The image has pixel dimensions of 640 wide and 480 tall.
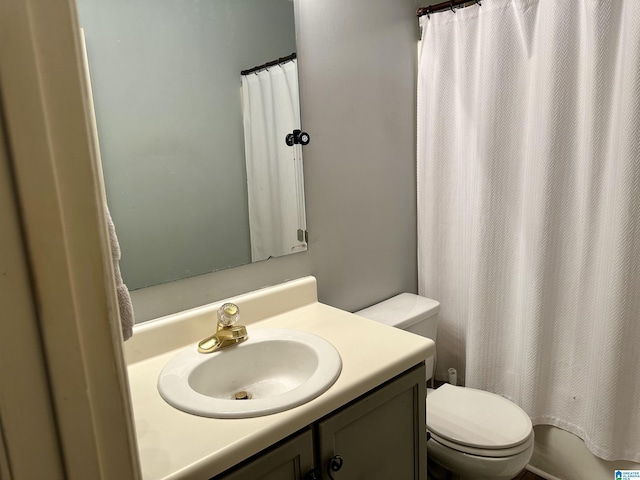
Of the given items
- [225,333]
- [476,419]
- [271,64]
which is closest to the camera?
[225,333]

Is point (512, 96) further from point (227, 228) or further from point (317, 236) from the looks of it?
point (227, 228)

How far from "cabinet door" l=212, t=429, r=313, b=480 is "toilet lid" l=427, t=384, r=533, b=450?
719 mm

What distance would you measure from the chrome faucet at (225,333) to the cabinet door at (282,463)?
378mm

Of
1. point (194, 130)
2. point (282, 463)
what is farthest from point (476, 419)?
point (194, 130)

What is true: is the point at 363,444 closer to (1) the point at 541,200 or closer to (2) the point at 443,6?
(1) the point at 541,200

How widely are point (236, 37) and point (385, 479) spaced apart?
1.30m

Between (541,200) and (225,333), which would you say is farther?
(541,200)

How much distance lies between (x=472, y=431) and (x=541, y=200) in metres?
0.83

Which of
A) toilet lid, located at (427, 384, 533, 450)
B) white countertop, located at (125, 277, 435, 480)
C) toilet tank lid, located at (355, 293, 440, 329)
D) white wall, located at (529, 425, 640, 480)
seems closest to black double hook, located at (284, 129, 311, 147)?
white countertop, located at (125, 277, 435, 480)

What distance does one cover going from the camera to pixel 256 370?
1.28 metres

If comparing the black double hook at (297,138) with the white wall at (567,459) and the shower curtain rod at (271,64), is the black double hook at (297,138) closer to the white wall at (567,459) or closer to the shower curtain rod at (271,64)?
the shower curtain rod at (271,64)

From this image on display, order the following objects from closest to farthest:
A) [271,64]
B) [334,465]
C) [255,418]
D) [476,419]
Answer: [255,418]
[334,465]
[271,64]
[476,419]

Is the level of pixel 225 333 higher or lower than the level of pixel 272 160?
lower

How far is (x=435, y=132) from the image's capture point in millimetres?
1928
